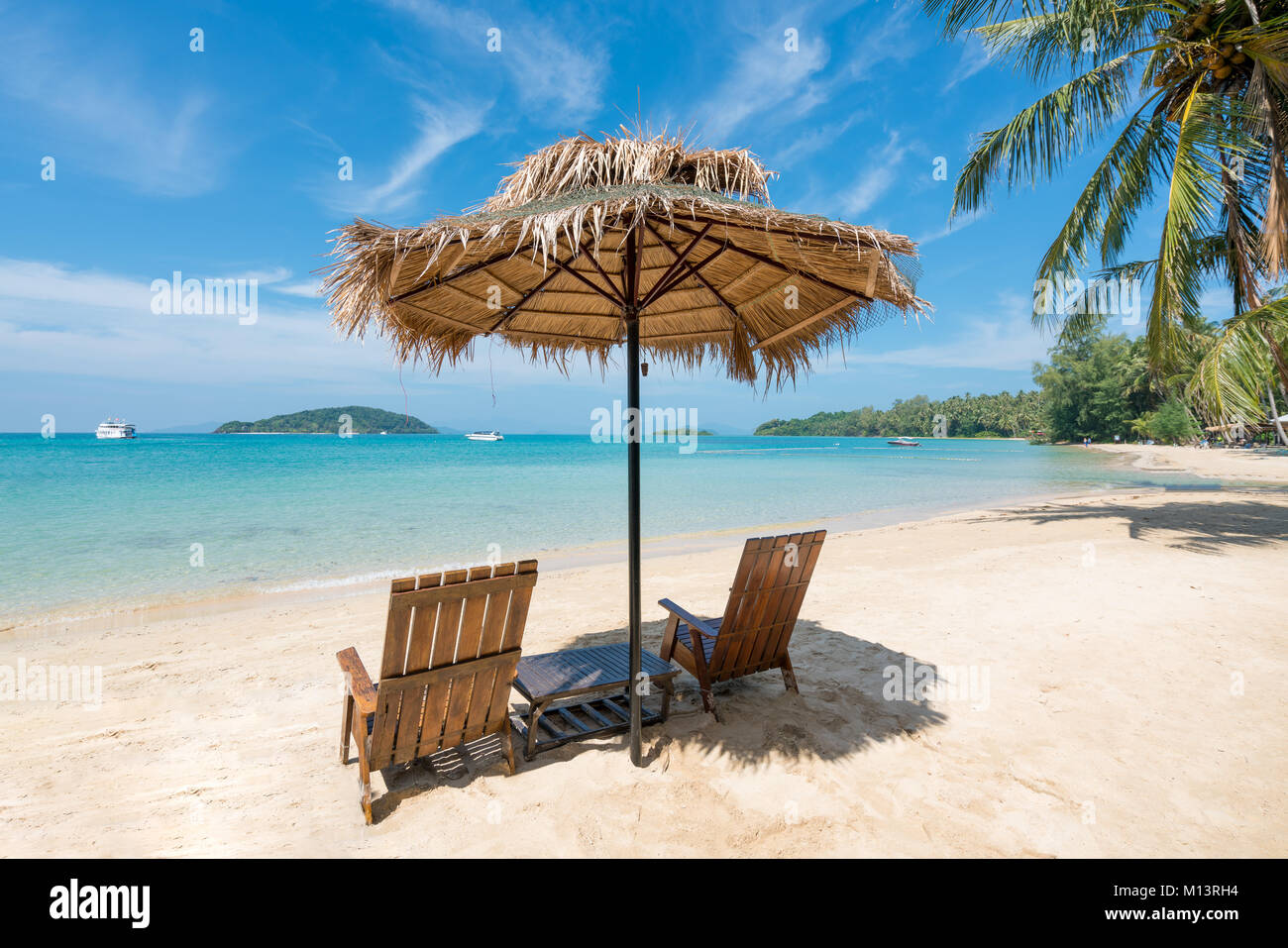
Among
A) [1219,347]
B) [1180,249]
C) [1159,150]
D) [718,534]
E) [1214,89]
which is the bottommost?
[718,534]

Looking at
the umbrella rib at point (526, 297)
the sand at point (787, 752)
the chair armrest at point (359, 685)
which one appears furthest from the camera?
the umbrella rib at point (526, 297)

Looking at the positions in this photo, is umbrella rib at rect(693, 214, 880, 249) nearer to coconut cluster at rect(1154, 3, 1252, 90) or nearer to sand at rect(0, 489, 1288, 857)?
sand at rect(0, 489, 1288, 857)

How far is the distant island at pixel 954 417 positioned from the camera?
88.9 m

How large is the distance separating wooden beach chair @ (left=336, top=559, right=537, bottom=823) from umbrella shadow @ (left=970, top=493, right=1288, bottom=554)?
9.34 m

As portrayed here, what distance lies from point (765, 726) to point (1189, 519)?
460 inches

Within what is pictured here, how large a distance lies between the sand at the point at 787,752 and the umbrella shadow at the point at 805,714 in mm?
18

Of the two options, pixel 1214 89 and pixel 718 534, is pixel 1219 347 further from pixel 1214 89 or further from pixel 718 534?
pixel 718 534

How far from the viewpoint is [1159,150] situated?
29.5ft

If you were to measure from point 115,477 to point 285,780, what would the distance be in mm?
32178

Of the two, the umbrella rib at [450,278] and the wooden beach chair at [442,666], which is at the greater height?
the umbrella rib at [450,278]

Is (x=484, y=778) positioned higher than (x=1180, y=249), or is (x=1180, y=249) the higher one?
(x=1180, y=249)

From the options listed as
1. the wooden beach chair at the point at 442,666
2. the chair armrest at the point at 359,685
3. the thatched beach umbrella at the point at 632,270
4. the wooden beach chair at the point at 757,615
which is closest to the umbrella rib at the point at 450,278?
the thatched beach umbrella at the point at 632,270

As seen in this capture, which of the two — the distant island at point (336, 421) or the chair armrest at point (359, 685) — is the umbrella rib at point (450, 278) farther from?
the distant island at point (336, 421)
